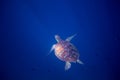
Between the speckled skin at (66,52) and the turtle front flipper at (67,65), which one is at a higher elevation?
the speckled skin at (66,52)

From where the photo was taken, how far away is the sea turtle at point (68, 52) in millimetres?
2051

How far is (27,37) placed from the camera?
6.63 feet

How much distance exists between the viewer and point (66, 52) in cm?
210

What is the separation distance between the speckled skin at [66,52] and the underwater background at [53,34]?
0.14 ft

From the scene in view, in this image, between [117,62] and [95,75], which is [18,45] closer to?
[95,75]

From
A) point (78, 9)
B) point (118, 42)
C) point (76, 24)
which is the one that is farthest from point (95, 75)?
point (78, 9)

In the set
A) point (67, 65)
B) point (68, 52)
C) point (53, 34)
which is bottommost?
point (67, 65)

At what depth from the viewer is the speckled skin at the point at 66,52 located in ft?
6.75

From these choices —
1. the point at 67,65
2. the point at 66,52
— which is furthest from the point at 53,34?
the point at 67,65

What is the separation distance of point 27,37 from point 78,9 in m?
0.57

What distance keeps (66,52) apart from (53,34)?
229 mm

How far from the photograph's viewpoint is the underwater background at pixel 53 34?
79.0 inches

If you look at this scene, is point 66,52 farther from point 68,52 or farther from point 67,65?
point 67,65

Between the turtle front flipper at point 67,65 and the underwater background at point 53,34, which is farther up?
the underwater background at point 53,34
